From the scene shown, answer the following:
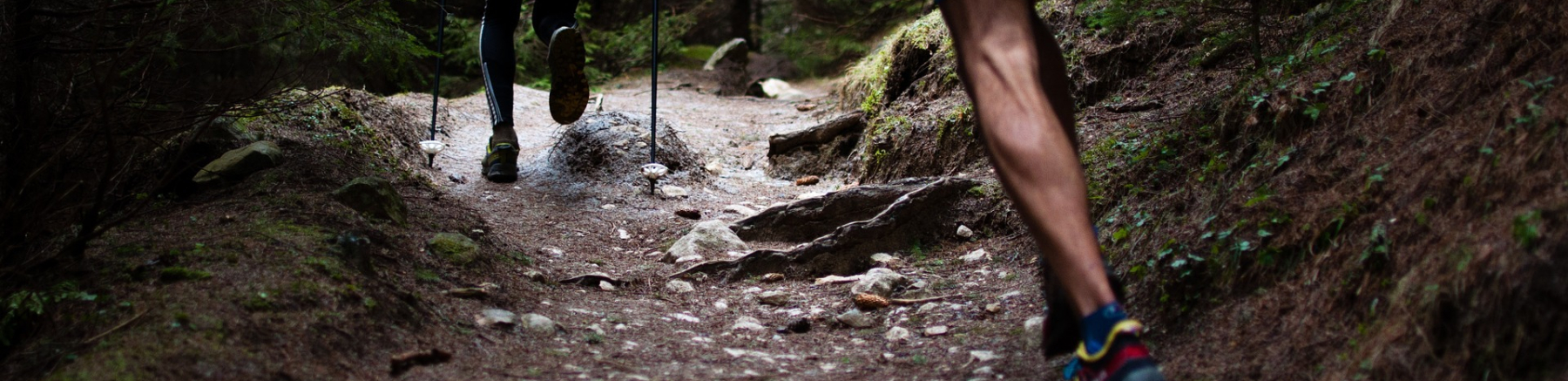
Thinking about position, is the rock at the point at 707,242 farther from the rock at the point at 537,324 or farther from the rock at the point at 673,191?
the rock at the point at 673,191

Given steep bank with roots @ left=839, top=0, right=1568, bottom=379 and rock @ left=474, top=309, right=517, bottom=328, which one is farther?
rock @ left=474, top=309, right=517, bottom=328

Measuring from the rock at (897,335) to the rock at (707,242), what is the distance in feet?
4.35

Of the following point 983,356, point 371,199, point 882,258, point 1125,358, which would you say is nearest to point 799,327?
point 983,356

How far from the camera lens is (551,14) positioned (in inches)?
203

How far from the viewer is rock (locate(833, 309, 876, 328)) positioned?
296 cm

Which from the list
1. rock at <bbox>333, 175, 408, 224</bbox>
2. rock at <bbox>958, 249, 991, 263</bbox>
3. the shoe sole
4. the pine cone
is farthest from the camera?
the shoe sole

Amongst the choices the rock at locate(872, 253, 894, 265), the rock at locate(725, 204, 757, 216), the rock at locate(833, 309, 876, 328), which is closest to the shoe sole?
the rock at locate(725, 204, 757, 216)

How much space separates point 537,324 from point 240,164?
1.66m

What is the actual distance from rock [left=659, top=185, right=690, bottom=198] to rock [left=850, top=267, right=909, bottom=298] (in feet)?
7.89

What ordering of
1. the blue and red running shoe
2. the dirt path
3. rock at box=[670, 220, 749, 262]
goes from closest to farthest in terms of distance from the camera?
1. the blue and red running shoe
2. the dirt path
3. rock at box=[670, 220, 749, 262]

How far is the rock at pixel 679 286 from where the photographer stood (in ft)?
11.7

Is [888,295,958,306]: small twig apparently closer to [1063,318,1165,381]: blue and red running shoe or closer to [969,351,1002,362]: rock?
[969,351,1002,362]: rock

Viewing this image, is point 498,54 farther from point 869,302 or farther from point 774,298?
point 869,302

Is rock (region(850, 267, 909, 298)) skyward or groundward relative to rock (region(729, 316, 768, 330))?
skyward
